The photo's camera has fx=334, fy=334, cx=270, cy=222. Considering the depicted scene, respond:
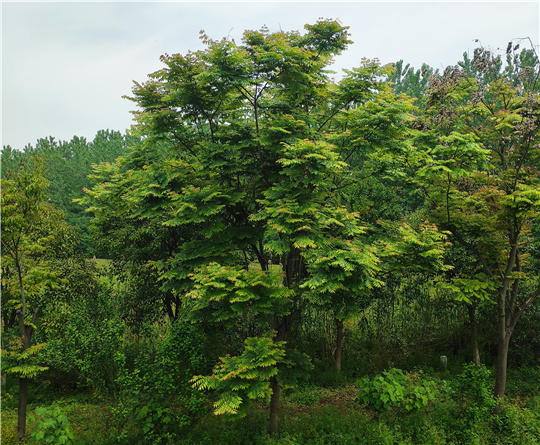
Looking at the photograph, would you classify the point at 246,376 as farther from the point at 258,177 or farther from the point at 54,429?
the point at 258,177

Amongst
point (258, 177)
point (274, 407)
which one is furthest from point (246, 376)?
point (258, 177)

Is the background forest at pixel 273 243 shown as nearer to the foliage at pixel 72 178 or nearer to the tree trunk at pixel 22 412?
the tree trunk at pixel 22 412

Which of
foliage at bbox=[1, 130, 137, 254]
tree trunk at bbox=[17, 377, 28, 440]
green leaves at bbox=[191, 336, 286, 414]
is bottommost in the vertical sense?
tree trunk at bbox=[17, 377, 28, 440]

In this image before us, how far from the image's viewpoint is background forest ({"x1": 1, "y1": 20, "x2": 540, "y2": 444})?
4.90 m

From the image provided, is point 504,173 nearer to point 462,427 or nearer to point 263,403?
point 462,427

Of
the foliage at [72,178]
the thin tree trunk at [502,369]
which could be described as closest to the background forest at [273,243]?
the thin tree trunk at [502,369]

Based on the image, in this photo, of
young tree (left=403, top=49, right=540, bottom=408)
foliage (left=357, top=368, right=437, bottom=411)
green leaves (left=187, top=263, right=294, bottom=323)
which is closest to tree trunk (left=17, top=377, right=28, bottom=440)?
green leaves (left=187, top=263, right=294, bottom=323)

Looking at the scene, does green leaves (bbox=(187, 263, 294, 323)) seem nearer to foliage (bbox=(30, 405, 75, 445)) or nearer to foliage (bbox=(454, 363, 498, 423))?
foliage (bbox=(30, 405, 75, 445))

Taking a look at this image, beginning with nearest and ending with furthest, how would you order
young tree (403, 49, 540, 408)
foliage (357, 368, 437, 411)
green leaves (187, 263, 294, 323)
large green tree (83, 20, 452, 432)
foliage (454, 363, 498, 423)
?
1. green leaves (187, 263, 294, 323)
2. large green tree (83, 20, 452, 432)
3. young tree (403, 49, 540, 408)
4. foliage (357, 368, 437, 411)
5. foliage (454, 363, 498, 423)

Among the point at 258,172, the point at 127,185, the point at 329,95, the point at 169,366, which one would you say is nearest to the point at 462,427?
the point at 169,366

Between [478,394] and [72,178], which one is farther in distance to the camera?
[72,178]

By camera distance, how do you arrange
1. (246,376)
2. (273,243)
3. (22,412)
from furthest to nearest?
(22,412), (273,243), (246,376)

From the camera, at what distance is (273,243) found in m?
4.95

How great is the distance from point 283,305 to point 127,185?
3.82m
